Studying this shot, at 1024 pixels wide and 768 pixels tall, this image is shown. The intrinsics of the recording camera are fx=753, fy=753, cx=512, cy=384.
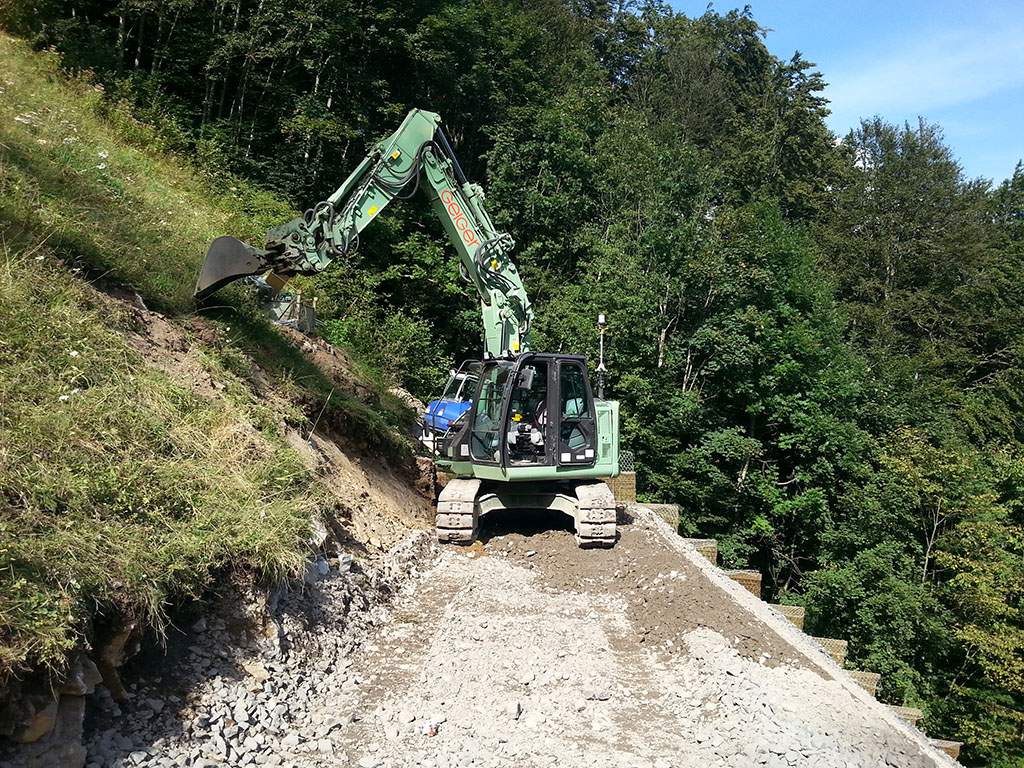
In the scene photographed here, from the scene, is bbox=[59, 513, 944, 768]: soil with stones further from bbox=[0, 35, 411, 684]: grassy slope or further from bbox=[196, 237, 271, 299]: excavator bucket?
bbox=[196, 237, 271, 299]: excavator bucket

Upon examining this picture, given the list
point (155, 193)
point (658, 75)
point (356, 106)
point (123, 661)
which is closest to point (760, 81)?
point (658, 75)

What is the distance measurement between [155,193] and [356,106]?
9.39m

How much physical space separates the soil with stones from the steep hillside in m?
0.58

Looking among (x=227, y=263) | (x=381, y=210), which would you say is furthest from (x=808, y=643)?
(x=227, y=263)

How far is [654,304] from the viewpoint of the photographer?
65.6 feet

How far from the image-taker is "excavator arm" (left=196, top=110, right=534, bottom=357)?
8391 mm

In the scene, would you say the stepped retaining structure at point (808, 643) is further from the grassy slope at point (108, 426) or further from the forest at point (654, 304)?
the forest at point (654, 304)

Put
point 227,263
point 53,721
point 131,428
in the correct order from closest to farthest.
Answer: point 53,721 → point 131,428 → point 227,263

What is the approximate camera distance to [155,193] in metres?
11.5

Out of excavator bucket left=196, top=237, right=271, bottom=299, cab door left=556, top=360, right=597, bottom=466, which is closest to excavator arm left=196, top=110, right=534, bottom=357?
excavator bucket left=196, top=237, right=271, bottom=299

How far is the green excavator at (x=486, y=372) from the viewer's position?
852 cm

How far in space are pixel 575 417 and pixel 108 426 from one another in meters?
5.62

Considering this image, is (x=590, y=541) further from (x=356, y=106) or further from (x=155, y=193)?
(x=356, y=106)

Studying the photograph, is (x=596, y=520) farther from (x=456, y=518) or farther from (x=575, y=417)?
(x=456, y=518)
